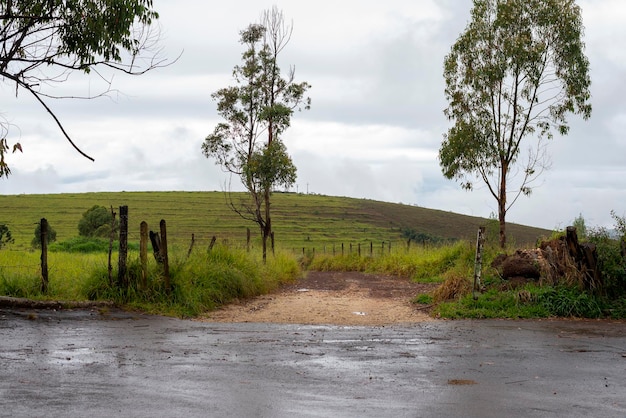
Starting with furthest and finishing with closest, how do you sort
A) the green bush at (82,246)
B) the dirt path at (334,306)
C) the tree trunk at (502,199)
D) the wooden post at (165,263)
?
the green bush at (82,246), the tree trunk at (502,199), the wooden post at (165,263), the dirt path at (334,306)

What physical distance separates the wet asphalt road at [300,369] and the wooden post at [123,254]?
1667mm

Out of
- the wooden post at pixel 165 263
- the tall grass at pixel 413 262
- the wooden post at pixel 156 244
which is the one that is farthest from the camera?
the tall grass at pixel 413 262

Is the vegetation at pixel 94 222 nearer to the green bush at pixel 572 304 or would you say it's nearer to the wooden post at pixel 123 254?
the wooden post at pixel 123 254

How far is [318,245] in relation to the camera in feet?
241

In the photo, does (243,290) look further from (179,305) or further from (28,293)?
(28,293)

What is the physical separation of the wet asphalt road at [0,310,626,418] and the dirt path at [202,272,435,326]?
1.64m

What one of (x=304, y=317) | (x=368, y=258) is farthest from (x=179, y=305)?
(x=368, y=258)

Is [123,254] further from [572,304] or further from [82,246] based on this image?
[82,246]

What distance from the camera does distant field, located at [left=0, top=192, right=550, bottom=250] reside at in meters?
76.3

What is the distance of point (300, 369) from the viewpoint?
10.3m

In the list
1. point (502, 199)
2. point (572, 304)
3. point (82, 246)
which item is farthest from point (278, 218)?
point (572, 304)

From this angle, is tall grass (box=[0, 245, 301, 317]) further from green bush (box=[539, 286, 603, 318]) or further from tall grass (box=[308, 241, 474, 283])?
tall grass (box=[308, 241, 474, 283])

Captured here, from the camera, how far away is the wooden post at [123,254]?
1698 centimetres

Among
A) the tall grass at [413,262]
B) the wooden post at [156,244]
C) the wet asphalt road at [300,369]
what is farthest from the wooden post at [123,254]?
the tall grass at [413,262]
